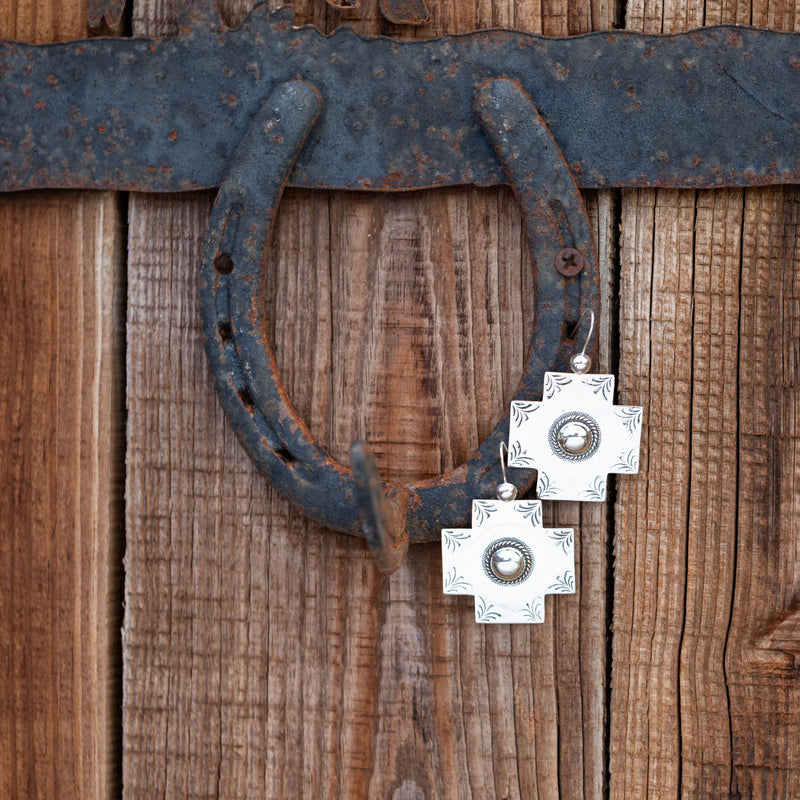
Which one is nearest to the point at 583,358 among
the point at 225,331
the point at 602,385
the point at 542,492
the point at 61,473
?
the point at 602,385

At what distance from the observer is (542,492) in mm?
793

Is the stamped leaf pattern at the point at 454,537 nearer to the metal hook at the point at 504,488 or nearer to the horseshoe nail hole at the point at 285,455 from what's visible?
the metal hook at the point at 504,488

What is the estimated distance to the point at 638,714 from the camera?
2.74ft

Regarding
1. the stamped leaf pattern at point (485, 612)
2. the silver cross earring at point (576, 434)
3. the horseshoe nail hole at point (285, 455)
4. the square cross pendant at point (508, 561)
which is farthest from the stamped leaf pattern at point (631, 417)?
the horseshoe nail hole at point (285, 455)

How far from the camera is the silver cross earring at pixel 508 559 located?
792 millimetres

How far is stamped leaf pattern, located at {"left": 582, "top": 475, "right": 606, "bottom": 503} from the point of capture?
31.2 inches

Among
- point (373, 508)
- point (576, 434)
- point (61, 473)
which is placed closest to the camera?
point (373, 508)

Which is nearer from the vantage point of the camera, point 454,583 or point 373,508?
point 373,508

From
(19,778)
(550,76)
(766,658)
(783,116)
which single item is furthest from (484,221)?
(19,778)

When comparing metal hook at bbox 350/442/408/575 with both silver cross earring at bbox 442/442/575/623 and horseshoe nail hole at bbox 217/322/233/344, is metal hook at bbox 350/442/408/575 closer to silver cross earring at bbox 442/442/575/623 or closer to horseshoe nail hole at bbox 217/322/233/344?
silver cross earring at bbox 442/442/575/623

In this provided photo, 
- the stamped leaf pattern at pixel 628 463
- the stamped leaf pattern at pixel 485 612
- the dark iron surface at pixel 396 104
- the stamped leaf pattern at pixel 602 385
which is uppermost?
the dark iron surface at pixel 396 104

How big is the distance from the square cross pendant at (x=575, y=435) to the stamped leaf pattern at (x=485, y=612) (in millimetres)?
119

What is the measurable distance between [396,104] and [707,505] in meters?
0.49

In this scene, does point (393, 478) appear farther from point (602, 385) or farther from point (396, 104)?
point (396, 104)
